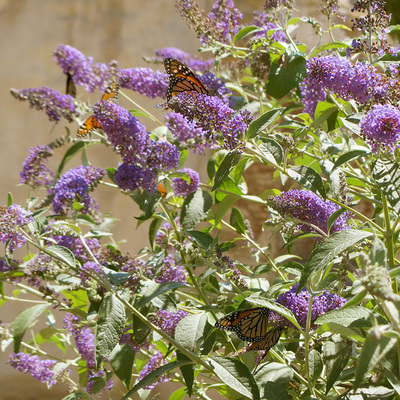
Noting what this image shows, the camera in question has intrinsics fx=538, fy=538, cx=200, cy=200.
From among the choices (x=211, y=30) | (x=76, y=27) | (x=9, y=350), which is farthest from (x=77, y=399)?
(x=76, y=27)

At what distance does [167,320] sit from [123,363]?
0.53 feet

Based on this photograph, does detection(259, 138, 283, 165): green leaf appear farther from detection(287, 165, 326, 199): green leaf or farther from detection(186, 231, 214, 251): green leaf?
detection(186, 231, 214, 251): green leaf

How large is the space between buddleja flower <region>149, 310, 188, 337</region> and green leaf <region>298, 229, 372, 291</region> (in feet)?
1.26

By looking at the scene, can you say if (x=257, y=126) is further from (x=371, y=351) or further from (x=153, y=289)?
(x=371, y=351)

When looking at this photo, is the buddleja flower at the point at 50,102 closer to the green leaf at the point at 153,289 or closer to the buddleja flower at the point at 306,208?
the green leaf at the point at 153,289

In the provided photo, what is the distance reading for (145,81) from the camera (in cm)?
137

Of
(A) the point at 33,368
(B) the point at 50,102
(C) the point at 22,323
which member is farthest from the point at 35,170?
(A) the point at 33,368

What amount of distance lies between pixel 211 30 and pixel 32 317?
2.70 feet

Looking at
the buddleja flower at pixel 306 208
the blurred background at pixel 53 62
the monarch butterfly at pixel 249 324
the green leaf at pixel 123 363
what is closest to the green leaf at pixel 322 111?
the buddleja flower at pixel 306 208

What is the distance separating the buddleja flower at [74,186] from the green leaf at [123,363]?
1.14 feet

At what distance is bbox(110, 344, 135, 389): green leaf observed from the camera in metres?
1.18

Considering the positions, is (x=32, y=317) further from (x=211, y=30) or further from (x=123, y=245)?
(x=123, y=245)

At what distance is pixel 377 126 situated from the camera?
831 millimetres

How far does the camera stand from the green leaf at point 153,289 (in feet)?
3.39
